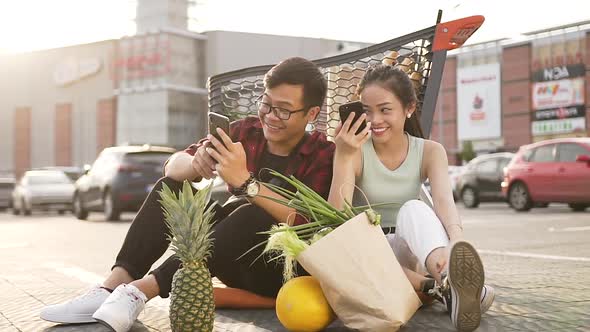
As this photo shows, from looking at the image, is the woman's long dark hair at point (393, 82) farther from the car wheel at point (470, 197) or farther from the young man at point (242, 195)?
the car wheel at point (470, 197)

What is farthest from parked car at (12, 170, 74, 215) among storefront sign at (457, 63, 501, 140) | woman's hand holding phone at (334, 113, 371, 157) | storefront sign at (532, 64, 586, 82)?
storefront sign at (457, 63, 501, 140)

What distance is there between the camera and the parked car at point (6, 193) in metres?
30.0

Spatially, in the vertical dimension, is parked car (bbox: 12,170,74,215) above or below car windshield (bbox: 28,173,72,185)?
below

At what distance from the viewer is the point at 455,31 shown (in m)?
4.34

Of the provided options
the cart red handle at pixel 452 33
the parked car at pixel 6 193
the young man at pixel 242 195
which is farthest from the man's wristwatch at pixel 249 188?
the parked car at pixel 6 193

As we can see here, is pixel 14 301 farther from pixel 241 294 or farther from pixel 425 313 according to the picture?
pixel 425 313

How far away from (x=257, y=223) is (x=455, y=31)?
5.17 feet

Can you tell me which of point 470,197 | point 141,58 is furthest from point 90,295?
→ point 141,58

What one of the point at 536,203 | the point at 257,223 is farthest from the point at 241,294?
the point at 536,203

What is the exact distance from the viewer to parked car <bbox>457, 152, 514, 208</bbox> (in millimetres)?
20031

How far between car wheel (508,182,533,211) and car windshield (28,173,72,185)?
1387 cm

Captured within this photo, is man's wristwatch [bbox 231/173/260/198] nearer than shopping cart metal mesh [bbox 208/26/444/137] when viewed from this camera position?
Yes

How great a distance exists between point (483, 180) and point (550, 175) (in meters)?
4.18

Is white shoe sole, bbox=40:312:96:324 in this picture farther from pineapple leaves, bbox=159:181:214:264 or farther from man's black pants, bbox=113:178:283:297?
pineapple leaves, bbox=159:181:214:264
